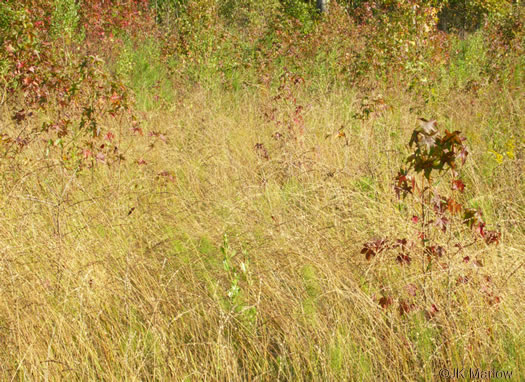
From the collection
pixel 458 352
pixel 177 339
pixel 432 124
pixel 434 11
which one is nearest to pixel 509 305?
pixel 458 352

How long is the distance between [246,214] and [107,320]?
36.6 inches

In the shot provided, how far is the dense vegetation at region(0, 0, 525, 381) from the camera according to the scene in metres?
1.91

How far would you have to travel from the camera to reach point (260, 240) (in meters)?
2.55

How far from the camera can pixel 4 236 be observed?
249 cm

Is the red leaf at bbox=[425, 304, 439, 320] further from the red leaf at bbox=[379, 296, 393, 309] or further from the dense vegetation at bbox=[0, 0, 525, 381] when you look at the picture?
the red leaf at bbox=[379, 296, 393, 309]

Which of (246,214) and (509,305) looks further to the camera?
(246,214)

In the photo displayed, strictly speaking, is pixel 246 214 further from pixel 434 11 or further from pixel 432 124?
pixel 434 11

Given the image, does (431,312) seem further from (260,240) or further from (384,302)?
(260,240)

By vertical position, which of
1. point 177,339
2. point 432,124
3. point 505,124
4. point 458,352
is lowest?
point 177,339

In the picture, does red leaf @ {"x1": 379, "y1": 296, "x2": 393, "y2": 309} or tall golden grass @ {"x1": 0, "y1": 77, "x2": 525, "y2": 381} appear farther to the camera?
red leaf @ {"x1": 379, "y1": 296, "x2": 393, "y2": 309}

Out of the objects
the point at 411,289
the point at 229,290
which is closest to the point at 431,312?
the point at 411,289

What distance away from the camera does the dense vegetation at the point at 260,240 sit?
75.2 inches

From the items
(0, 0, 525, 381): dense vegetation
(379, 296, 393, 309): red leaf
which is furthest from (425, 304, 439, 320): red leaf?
(379, 296, 393, 309): red leaf

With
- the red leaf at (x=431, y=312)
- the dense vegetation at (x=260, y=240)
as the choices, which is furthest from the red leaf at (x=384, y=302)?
the red leaf at (x=431, y=312)
